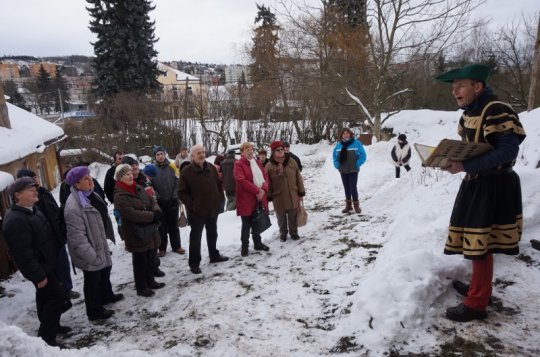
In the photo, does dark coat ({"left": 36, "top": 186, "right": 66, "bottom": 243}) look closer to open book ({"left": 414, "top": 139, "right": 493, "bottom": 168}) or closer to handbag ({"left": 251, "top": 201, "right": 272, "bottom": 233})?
handbag ({"left": 251, "top": 201, "right": 272, "bottom": 233})

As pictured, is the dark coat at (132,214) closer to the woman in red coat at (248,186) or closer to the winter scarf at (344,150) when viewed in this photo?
the woman in red coat at (248,186)

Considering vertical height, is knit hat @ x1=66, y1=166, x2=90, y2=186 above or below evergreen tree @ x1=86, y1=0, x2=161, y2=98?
below

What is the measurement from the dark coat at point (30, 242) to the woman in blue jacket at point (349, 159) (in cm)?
524

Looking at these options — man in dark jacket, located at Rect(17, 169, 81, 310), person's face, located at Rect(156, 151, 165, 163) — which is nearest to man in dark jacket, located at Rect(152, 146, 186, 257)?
person's face, located at Rect(156, 151, 165, 163)

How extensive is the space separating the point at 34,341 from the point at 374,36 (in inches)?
763

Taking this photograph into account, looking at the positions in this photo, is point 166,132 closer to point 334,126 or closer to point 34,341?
point 334,126

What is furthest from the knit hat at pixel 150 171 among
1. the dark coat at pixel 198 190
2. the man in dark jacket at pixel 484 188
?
the man in dark jacket at pixel 484 188

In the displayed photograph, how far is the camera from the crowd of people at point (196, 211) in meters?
2.88

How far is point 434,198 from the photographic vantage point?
213 inches

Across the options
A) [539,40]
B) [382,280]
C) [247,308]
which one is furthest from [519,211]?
[539,40]

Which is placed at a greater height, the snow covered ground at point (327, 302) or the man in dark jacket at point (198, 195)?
the man in dark jacket at point (198, 195)

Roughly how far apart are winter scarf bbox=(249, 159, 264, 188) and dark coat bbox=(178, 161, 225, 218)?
64 cm

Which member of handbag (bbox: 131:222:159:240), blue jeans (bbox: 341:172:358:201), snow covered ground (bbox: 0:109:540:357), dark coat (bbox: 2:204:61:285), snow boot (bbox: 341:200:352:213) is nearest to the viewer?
snow covered ground (bbox: 0:109:540:357)

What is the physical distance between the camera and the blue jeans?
7.52m
